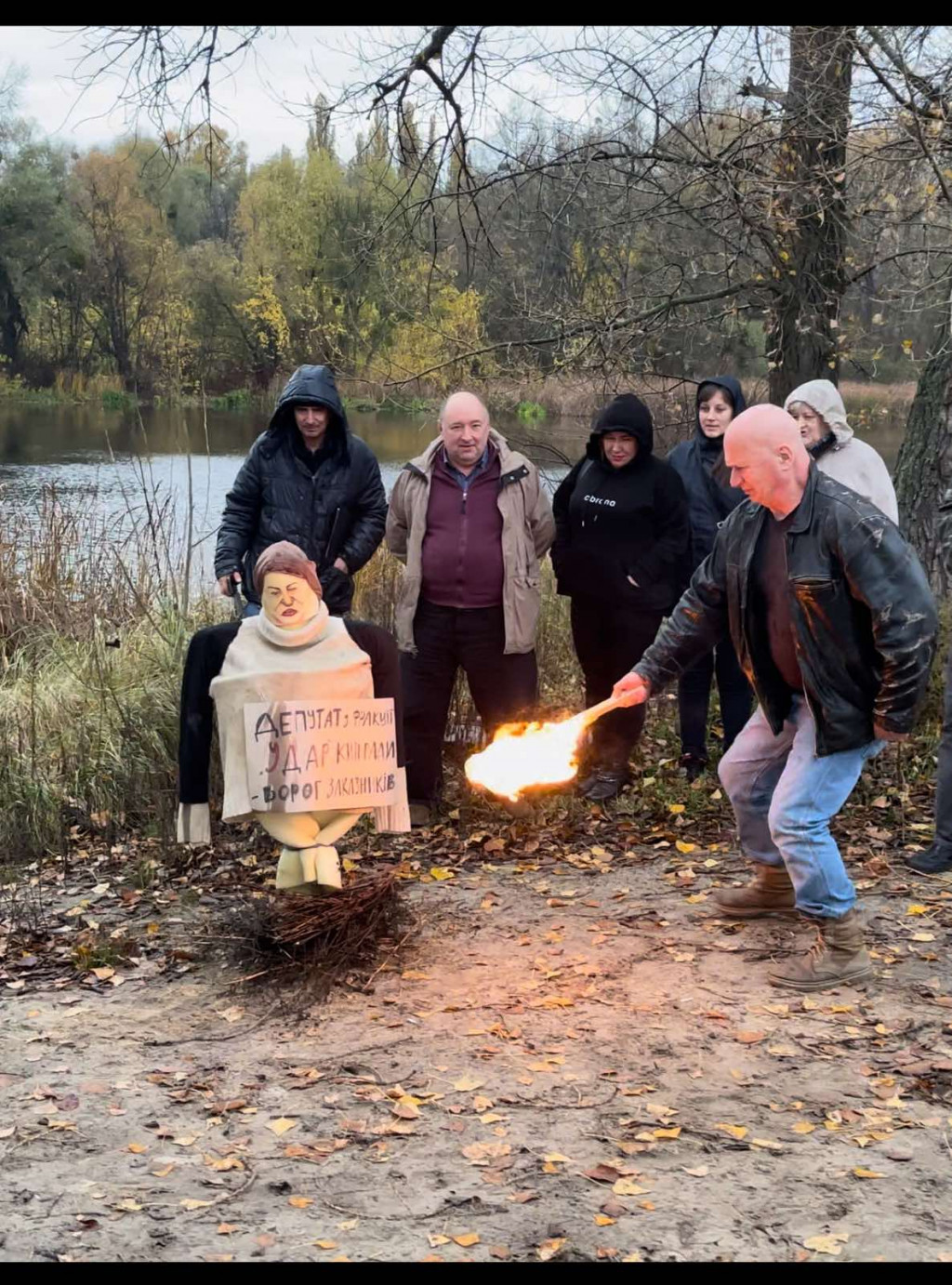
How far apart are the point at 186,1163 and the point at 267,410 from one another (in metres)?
24.7

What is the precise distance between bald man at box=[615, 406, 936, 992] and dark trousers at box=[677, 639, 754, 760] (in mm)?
1917

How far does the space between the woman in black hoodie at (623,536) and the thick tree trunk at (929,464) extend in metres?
2.57

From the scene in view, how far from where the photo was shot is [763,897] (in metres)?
5.95

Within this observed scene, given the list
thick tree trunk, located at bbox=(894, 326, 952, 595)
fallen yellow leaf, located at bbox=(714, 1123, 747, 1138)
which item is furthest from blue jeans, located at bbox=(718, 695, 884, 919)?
thick tree trunk, located at bbox=(894, 326, 952, 595)

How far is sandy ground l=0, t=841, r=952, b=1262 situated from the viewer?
3689mm

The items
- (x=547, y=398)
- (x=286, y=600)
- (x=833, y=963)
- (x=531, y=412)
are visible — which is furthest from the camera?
(x=531, y=412)

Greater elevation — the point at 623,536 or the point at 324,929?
the point at 623,536

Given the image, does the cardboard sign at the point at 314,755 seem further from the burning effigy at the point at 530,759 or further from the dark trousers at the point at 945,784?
the dark trousers at the point at 945,784

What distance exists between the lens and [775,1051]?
474 cm

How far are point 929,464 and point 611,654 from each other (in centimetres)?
303

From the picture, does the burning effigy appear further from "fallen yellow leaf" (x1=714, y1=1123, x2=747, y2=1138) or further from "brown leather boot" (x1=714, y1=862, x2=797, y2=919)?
"fallen yellow leaf" (x1=714, y1=1123, x2=747, y2=1138)

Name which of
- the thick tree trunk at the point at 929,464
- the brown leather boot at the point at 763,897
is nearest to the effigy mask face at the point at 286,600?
the brown leather boot at the point at 763,897

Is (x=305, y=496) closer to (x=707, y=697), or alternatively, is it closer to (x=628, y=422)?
(x=628, y=422)

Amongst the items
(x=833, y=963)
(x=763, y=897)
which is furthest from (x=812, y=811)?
(x=763, y=897)
